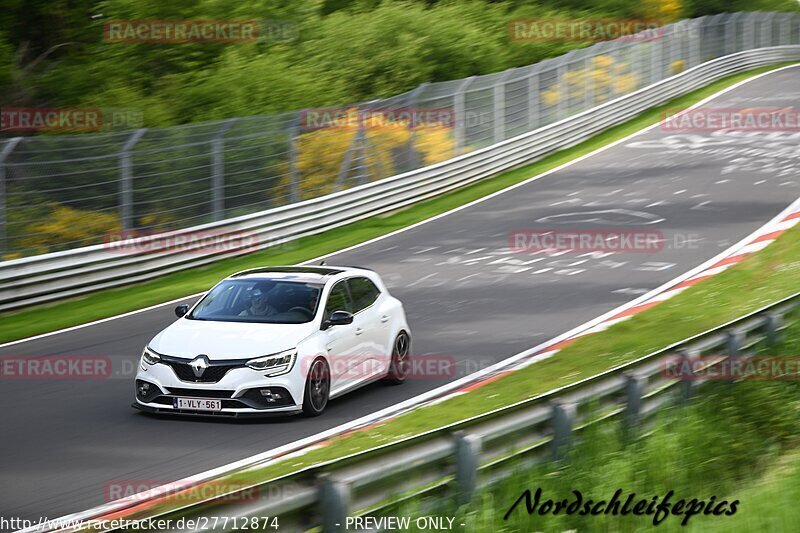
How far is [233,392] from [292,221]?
12694 mm

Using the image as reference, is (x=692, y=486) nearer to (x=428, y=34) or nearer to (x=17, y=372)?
(x=17, y=372)

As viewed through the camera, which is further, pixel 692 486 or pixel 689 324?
pixel 689 324

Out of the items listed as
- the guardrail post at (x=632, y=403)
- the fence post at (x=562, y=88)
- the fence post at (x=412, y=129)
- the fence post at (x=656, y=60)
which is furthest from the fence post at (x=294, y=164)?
the fence post at (x=656, y=60)

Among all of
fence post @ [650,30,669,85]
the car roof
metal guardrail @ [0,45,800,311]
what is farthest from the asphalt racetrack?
fence post @ [650,30,669,85]

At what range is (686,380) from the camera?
31.0ft

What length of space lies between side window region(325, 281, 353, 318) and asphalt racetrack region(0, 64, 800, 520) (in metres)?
1.02

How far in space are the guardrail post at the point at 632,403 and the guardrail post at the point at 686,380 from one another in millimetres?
1050

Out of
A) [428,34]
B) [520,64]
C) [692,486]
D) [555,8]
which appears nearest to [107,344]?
[692,486]

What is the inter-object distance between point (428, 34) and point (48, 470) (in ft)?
108

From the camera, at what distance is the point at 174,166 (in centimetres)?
2091

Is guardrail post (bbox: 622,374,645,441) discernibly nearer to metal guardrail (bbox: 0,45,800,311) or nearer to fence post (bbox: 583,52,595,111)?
metal guardrail (bbox: 0,45,800,311)

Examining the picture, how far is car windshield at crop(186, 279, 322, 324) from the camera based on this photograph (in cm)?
1202

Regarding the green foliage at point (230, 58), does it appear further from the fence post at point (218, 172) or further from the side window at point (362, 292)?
the side window at point (362, 292)

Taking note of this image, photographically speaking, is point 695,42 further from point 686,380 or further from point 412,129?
point 686,380
